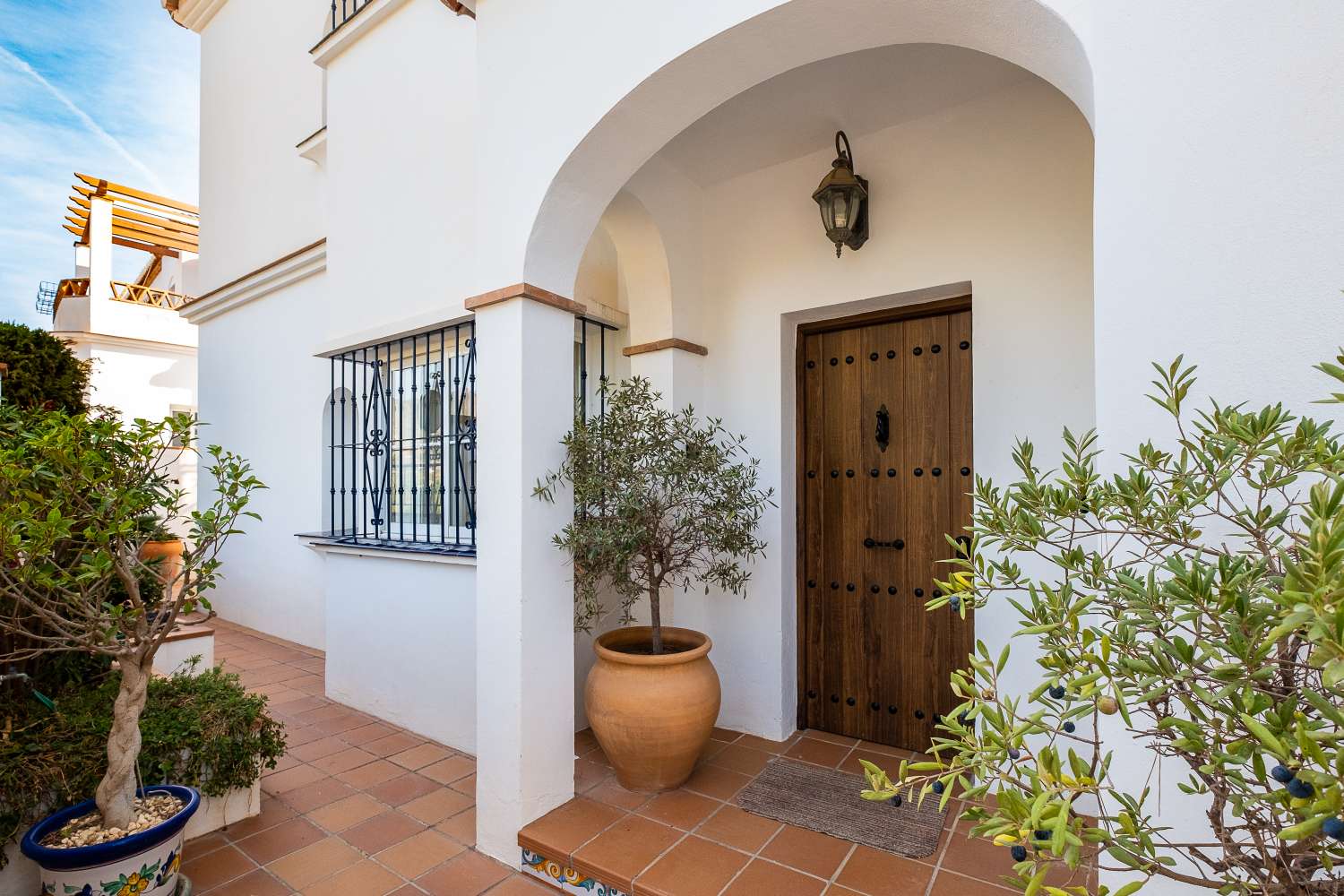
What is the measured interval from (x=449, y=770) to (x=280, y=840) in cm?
81

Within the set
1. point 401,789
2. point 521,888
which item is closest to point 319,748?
point 401,789

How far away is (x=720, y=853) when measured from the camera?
2410mm

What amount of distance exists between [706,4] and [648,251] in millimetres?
1578

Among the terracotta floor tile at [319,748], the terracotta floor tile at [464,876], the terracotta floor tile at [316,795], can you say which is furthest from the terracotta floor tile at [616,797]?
the terracotta floor tile at [319,748]

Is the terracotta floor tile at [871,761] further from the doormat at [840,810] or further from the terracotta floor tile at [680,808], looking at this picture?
the terracotta floor tile at [680,808]

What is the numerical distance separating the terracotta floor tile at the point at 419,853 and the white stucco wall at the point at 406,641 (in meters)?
0.80

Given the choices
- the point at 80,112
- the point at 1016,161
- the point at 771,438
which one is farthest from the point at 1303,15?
the point at 80,112

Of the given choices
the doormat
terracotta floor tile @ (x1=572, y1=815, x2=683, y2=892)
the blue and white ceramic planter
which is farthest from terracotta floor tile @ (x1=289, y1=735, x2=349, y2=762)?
the doormat

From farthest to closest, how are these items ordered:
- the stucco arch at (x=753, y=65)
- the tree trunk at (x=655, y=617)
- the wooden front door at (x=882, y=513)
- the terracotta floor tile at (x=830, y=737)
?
the terracotta floor tile at (x=830, y=737) → the wooden front door at (x=882, y=513) → the tree trunk at (x=655, y=617) → the stucco arch at (x=753, y=65)

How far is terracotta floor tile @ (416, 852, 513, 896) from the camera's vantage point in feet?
7.76

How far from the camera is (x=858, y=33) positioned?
6.64 ft

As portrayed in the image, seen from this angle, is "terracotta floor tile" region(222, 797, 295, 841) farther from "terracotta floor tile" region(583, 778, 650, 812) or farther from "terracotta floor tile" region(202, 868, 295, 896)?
"terracotta floor tile" region(583, 778, 650, 812)

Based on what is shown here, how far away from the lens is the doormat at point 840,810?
8.22 feet

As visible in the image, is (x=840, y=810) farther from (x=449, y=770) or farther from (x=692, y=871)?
(x=449, y=770)
